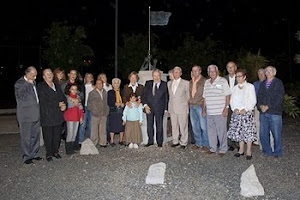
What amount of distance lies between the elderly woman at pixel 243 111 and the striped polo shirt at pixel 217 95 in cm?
19

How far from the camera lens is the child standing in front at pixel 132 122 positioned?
10.3m

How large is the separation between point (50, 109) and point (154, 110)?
2493 mm

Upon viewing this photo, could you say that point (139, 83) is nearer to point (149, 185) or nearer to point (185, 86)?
point (185, 86)

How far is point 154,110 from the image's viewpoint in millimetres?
10266

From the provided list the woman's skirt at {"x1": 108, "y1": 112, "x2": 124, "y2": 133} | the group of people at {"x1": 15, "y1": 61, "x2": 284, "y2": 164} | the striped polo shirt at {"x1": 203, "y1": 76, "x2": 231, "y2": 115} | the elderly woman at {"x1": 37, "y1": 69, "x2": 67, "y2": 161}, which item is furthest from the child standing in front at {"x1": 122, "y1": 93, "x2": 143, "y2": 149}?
the striped polo shirt at {"x1": 203, "y1": 76, "x2": 231, "y2": 115}

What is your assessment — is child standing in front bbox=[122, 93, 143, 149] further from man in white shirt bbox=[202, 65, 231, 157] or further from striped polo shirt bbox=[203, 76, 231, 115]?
striped polo shirt bbox=[203, 76, 231, 115]

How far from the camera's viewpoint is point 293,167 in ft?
27.0

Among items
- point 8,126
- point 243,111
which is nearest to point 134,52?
point 8,126

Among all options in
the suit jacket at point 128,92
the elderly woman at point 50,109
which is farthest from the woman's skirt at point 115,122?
the elderly woman at point 50,109

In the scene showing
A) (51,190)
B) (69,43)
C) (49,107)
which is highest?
(69,43)

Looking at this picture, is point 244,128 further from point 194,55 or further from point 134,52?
point 194,55

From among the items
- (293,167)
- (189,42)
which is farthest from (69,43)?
(293,167)

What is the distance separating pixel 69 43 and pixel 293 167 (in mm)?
16628

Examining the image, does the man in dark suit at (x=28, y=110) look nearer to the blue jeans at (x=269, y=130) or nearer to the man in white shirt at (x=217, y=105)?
the man in white shirt at (x=217, y=105)
